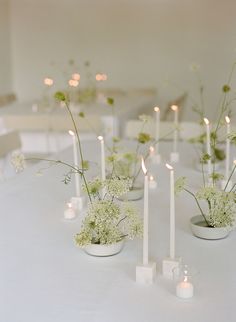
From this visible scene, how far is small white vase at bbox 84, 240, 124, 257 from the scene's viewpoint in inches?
56.1

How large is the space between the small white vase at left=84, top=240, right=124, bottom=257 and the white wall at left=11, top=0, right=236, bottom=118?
4955 mm

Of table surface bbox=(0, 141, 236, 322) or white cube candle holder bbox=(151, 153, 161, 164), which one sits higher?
table surface bbox=(0, 141, 236, 322)

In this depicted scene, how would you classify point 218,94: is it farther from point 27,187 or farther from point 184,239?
point 184,239

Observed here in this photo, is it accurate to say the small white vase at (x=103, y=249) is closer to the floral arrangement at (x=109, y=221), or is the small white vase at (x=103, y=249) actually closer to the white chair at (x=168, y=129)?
the floral arrangement at (x=109, y=221)

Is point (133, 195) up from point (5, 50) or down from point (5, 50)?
down

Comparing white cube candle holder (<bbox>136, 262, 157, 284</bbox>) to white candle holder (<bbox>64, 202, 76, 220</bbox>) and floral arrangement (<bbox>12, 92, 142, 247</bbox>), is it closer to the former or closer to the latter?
floral arrangement (<bbox>12, 92, 142, 247</bbox>)

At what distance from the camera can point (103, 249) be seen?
143cm

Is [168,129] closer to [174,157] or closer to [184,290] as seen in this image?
[174,157]

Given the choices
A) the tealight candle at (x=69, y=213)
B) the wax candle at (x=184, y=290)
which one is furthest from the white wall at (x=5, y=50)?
the wax candle at (x=184, y=290)

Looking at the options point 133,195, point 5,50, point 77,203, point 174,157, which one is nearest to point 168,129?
point 174,157

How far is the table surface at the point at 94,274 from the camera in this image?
1.15 m

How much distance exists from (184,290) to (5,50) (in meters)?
5.87

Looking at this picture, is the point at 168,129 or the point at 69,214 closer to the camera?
the point at 69,214

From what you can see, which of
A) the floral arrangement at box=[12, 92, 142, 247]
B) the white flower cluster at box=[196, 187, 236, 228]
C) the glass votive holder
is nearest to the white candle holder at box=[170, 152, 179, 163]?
the white flower cluster at box=[196, 187, 236, 228]
